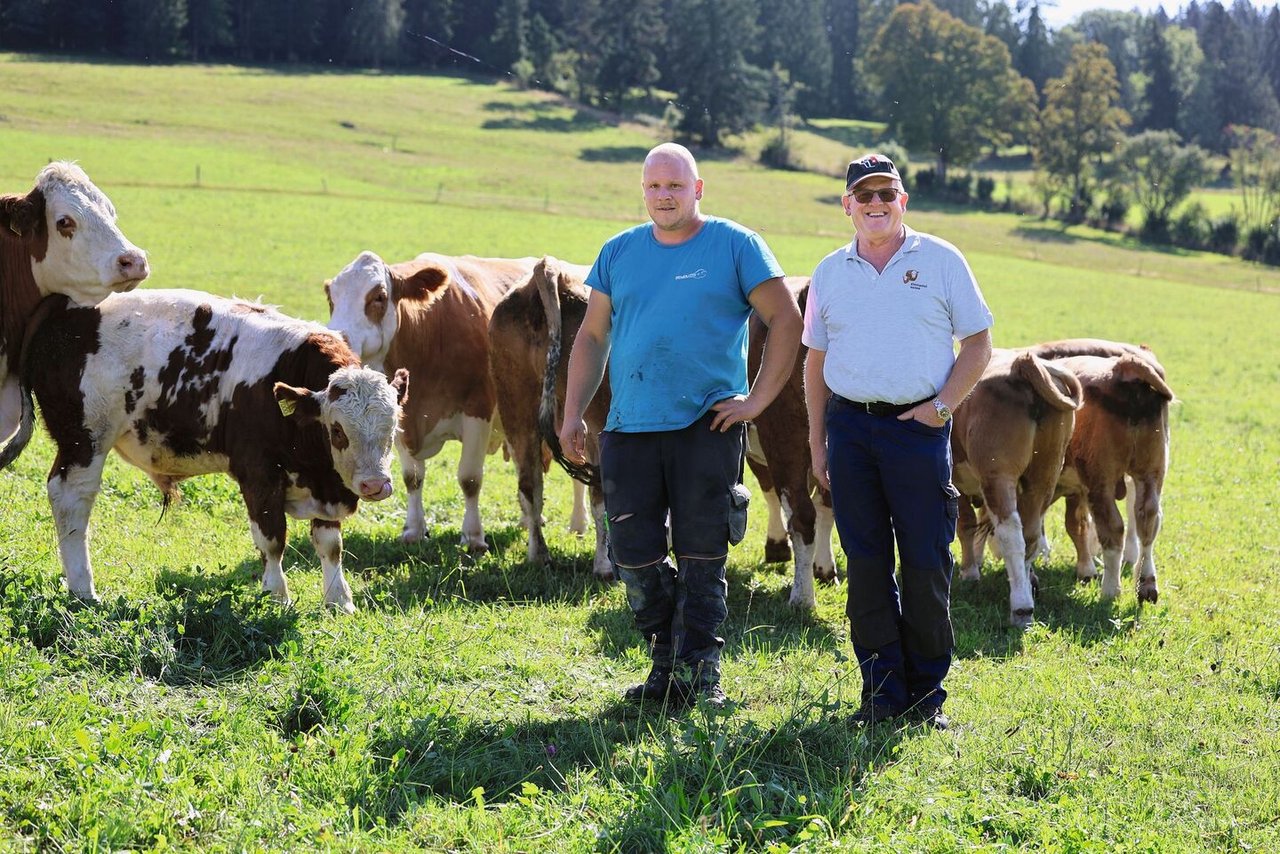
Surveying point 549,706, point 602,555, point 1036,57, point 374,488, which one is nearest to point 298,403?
point 374,488

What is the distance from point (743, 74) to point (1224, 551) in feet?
255

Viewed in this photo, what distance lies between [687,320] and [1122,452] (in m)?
5.01

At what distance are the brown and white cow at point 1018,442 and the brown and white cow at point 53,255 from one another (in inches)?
228

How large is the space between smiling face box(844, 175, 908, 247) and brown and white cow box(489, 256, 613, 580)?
3296mm

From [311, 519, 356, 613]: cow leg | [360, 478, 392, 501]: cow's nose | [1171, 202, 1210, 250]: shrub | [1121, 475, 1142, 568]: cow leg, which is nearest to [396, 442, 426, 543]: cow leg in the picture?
[311, 519, 356, 613]: cow leg

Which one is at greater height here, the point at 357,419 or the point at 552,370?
the point at 552,370

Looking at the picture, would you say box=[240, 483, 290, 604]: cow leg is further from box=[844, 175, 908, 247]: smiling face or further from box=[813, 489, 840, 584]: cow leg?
box=[813, 489, 840, 584]: cow leg

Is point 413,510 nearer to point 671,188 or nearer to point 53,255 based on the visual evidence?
point 53,255

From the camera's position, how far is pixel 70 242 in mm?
7406

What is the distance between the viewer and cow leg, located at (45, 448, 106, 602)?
7230mm

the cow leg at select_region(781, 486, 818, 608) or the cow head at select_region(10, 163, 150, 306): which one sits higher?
the cow head at select_region(10, 163, 150, 306)

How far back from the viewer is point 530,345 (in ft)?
31.3

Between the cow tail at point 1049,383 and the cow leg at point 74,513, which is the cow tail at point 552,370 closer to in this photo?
the cow leg at point 74,513

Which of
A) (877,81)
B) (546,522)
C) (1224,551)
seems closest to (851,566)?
(546,522)
